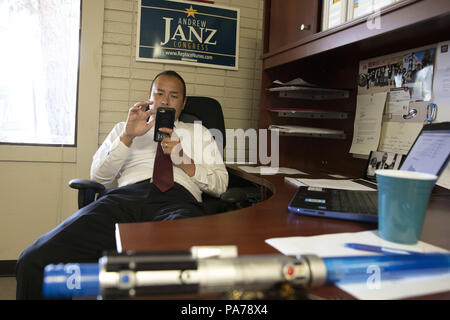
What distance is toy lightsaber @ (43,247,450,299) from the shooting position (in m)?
0.34

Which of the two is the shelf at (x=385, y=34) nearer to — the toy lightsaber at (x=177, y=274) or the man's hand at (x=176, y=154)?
the man's hand at (x=176, y=154)

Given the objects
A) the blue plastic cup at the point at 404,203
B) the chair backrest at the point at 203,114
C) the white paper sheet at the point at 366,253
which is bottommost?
the white paper sheet at the point at 366,253

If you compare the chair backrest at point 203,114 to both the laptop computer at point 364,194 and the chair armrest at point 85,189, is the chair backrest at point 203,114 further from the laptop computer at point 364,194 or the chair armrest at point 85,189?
the laptop computer at point 364,194

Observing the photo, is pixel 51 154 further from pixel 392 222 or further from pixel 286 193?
pixel 392 222

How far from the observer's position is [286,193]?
1.17 m

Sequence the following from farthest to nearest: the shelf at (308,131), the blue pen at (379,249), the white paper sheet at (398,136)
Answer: the shelf at (308,131) → the white paper sheet at (398,136) → the blue pen at (379,249)

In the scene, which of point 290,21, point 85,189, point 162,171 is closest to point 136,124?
point 162,171

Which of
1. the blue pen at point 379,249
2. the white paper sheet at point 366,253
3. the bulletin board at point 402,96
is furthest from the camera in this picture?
the bulletin board at point 402,96

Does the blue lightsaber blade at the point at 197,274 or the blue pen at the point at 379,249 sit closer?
the blue lightsaber blade at the point at 197,274

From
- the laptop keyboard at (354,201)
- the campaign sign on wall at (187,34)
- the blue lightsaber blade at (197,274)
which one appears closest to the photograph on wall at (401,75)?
the laptop keyboard at (354,201)

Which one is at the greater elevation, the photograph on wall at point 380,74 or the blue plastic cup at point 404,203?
the photograph on wall at point 380,74

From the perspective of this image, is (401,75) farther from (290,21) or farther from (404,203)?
(404,203)

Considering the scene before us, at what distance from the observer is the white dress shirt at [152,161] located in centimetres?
171

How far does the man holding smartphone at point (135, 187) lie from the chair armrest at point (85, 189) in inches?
2.5
